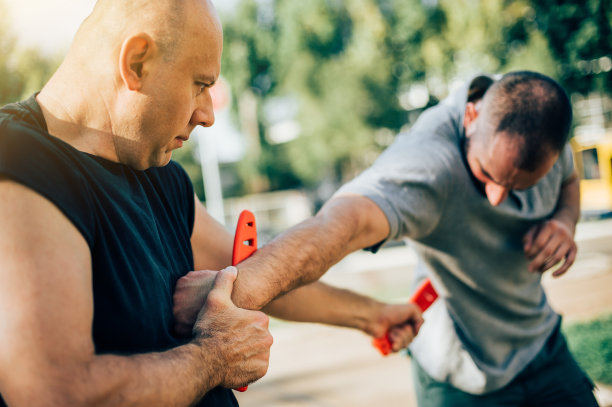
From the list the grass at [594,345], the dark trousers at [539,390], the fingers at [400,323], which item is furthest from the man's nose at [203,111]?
the grass at [594,345]

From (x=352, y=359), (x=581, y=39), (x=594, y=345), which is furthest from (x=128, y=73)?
(x=581, y=39)

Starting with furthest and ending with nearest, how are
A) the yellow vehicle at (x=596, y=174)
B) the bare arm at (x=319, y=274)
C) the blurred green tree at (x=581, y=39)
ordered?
the yellow vehicle at (x=596, y=174) < the blurred green tree at (x=581, y=39) < the bare arm at (x=319, y=274)

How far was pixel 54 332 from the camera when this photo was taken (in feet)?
3.31

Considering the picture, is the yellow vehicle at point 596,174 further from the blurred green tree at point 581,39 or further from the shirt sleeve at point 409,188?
the shirt sleeve at point 409,188

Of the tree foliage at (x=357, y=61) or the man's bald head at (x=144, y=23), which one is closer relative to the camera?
the man's bald head at (x=144, y=23)

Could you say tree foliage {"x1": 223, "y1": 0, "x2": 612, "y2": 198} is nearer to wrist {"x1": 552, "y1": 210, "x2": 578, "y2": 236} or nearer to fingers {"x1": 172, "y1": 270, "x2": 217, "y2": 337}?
wrist {"x1": 552, "y1": 210, "x2": 578, "y2": 236}

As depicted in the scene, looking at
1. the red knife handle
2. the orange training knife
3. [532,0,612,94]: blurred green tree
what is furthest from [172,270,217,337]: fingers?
[532,0,612,94]: blurred green tree

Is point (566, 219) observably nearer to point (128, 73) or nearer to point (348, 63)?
point (128, 73)

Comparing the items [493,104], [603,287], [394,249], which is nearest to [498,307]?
[493,104]

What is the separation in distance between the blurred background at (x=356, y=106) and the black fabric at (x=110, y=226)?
6.21ft

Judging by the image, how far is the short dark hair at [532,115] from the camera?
7.28 ft

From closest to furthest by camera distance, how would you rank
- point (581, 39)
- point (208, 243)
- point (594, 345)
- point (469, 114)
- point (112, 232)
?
point (112, 232) → point (208, 243) → point (469, 114) → point (594, 345) → point (581, 39)

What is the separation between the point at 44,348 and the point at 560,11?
10.3m

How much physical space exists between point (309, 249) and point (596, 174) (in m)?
18.3
